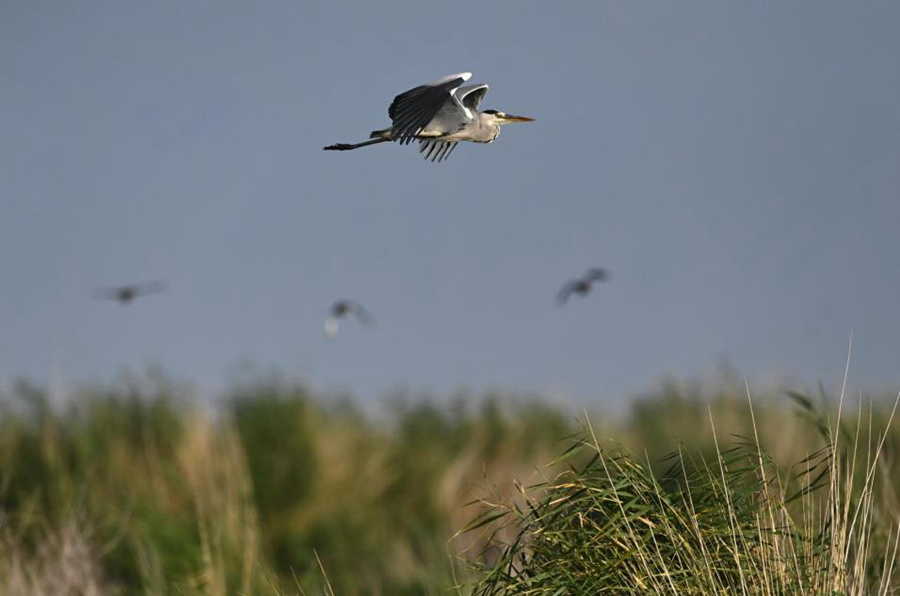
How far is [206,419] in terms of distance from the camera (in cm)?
1709

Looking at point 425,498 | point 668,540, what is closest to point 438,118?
point 668,540

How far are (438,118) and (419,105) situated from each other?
0.11 m

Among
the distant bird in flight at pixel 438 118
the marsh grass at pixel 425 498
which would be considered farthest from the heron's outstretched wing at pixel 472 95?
the marsh grass at pixel 425 498

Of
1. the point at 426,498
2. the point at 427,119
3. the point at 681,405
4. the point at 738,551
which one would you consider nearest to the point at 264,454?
the point at 426,498

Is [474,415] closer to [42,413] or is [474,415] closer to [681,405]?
[681,405]

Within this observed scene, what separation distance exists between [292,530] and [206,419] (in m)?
1.76

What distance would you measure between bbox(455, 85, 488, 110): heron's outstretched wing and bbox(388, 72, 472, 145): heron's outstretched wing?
6 cm

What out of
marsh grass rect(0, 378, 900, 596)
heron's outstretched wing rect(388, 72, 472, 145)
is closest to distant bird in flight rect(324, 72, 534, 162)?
heron's outstretched wing rect(388, 72, 472, 145)

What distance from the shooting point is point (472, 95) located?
23.9 feet

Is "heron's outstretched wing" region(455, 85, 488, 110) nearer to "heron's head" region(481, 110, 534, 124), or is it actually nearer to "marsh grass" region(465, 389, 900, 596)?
"heron's head" region(481, 110, 534, 124)

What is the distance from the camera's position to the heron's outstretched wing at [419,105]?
21.3ft

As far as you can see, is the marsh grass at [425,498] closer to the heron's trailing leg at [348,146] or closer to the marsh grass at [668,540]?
the marsh grass at [668,540]

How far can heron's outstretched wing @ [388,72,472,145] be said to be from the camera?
648 centimetres

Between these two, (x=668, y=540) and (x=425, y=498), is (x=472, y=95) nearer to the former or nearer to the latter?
(x=668, y=540)
